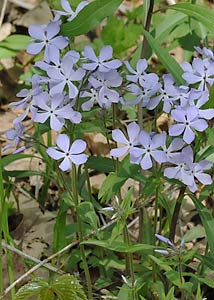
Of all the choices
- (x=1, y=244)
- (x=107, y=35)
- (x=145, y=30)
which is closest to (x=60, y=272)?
(x=1, y=244)

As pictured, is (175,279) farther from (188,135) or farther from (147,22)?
(147,22)

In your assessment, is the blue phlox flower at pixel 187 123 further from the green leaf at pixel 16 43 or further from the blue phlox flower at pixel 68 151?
the green leaf at pixel 16 43

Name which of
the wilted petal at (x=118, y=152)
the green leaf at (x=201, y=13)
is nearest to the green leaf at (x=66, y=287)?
the wilted petal at (x=118, y=152)

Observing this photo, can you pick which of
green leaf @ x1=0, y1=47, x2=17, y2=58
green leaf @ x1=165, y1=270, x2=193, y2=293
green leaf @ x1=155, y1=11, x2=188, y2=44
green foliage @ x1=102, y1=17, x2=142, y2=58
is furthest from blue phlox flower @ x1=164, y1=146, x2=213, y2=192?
green foliage @ x1=102, y1=17, x2=142, y2=58

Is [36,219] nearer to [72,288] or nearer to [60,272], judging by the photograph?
[60,272]

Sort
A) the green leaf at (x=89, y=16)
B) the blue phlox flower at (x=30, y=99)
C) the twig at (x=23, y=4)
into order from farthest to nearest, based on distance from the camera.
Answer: the twig at (x=23, y=4), the green leaf at (x=89, y=16), the blue phlox flower at (x=30, y=99)

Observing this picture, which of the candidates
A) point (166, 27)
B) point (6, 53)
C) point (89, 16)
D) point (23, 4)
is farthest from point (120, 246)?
point (23, 4)

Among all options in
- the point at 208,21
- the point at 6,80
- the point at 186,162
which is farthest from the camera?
the point at 6,80

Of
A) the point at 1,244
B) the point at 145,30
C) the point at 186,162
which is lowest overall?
the point at 1,244
